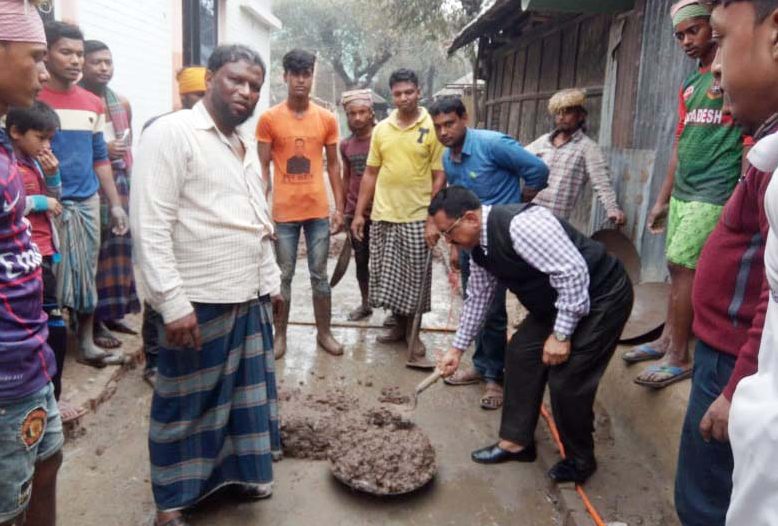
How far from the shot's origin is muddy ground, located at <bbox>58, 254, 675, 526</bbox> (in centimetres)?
293

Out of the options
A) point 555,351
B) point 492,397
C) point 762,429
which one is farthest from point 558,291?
point 762,429

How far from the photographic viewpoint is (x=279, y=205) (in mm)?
4691

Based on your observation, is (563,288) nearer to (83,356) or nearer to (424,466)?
(424,466)

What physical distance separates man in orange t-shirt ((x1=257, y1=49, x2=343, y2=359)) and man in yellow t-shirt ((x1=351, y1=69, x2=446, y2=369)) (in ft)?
1.31

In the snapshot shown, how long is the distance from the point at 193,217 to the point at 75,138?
6.35 ft

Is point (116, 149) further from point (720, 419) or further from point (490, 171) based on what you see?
point (720, 419)

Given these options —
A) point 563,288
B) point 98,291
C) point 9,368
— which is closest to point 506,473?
point 563,288

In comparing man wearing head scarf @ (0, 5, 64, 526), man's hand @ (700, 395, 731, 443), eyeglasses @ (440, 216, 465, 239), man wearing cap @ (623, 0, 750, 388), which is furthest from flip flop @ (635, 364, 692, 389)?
man wearing head scarf @ (0, 5, 64, 526)

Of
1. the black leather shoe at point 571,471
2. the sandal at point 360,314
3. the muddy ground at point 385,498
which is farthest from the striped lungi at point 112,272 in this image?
the black leather shoe at point 571,471

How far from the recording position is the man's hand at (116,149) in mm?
4559

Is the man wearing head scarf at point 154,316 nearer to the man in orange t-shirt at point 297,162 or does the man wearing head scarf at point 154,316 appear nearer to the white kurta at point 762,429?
the man in orange t-shirt at point 297,162

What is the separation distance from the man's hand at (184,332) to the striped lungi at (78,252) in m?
1.78

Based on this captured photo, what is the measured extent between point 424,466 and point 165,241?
1672 mm

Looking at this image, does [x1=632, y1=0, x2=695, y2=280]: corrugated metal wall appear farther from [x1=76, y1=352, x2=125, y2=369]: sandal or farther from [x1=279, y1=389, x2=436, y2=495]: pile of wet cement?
[x1=76, y1=352, x2=125, y2=369]: sandal
